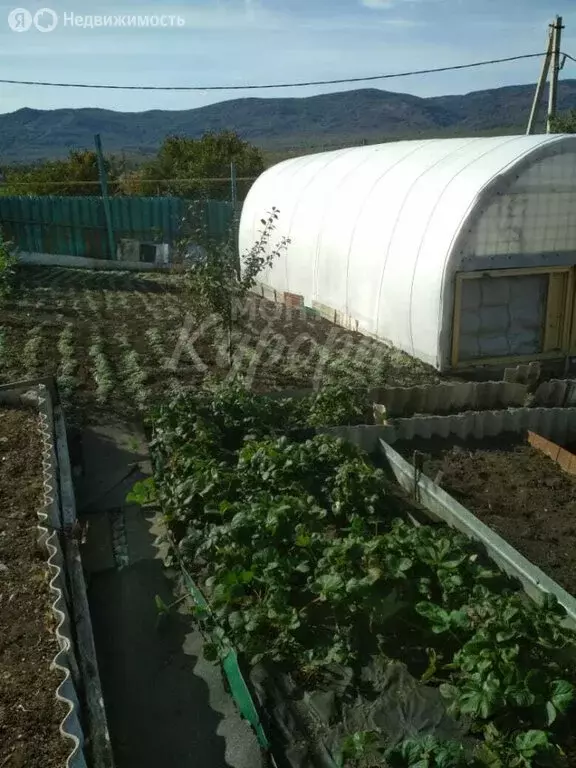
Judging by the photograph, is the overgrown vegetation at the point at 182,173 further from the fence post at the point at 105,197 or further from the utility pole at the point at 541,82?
the utility pole at the point at 541,82

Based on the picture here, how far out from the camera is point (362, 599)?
3588 mm

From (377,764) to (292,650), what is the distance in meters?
0.76

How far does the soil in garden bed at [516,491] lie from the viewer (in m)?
4.72

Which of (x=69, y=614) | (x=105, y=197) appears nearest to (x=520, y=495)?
(x=69, y=614)

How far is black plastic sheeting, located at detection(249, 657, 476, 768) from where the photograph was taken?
10.2 feet

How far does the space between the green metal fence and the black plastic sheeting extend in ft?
53.9

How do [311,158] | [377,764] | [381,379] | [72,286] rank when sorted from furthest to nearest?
[72,286] → [311,158] → [381,379] → [377,764]

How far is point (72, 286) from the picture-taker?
15.1 metres

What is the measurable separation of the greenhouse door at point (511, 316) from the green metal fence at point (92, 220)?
11.1 metres

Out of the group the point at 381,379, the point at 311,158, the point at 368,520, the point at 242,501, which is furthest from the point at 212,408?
the point at 311,158

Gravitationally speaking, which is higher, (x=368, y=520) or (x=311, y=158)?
(x=311, y=158)

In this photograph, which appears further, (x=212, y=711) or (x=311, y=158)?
(x=311, y=158)

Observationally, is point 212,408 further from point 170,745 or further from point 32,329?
point 32,329

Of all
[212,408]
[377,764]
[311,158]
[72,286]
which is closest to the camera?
[377,764]
